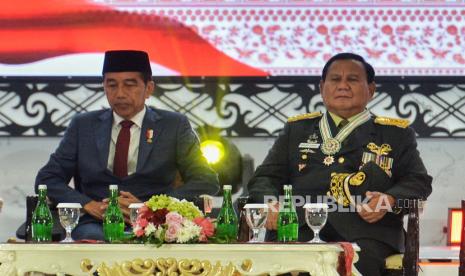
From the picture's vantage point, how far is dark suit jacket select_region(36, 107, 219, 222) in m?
5.96

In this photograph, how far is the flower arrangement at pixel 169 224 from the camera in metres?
4.77

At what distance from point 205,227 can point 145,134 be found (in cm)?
132

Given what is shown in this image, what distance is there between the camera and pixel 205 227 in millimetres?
4828

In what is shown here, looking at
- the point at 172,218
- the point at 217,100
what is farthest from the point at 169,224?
the point at 217,100

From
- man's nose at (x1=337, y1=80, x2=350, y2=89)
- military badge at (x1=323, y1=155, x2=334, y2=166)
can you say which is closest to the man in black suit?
military badge at (x1=323, y1=155, x2=334, y2=166)

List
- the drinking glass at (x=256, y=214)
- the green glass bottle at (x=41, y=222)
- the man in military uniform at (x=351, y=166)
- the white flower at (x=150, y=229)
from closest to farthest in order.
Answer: the white flower at (x=150, y=229), the drinking glass at (x=256, y=214), the green glass bottle at (x=41, y=222), the man in military uniform at (x=351, y=166)

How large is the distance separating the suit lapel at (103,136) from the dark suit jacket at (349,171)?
2.39 feet

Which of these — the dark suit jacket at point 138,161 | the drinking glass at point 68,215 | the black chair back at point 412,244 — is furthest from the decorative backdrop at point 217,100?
the drinking glass at point 68,215

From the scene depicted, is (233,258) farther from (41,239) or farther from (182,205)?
(41,239)

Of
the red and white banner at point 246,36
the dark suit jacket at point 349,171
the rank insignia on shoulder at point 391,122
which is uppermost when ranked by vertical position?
the red and white banner at point 246,36

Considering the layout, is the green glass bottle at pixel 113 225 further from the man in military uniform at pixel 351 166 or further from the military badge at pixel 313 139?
the military badge at pixel 313 139

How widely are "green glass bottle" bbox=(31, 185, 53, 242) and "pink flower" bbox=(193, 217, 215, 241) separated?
65 centimetres

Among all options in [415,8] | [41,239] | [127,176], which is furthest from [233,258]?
[415,8]

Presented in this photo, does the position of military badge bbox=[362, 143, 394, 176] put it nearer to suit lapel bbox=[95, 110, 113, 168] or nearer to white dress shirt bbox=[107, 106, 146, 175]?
white dress shirt bbox=[107, 106, 146, 175]
